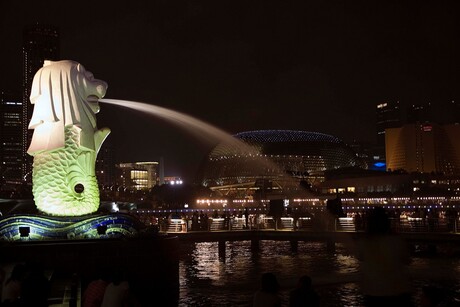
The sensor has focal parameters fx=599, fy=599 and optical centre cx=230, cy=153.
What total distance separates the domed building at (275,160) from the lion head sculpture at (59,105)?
331ft

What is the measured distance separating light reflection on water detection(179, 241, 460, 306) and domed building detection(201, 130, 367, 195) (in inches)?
3453

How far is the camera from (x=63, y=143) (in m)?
20.7

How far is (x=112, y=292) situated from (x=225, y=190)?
408ft

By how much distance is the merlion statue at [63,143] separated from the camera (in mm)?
20562

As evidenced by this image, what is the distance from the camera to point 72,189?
20797 millimetres

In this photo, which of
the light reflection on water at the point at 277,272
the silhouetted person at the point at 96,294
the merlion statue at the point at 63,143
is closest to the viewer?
the silhouetted person at the point at 96,294

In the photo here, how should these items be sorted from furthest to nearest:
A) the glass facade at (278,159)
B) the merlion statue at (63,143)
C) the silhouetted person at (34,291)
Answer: the glass facade at (278,159) → the merlion statue at (63,143) → the silhouetted person at (34,291)

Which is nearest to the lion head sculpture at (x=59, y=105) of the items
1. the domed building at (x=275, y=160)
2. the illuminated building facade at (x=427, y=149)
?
the domed building at (x=275, y=160)

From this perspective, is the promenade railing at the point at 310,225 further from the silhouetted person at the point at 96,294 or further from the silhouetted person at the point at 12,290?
the silhouetted person at the point at 12,290

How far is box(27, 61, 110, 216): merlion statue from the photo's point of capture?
2056cm

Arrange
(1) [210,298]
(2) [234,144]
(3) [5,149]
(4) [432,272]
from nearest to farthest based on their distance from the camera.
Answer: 1. (1) [210,298]
2. (4) [432,272]
3. (2) [234,144]
4. (3) [5,149]

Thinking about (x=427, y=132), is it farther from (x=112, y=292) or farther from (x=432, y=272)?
(x=112, y=292)

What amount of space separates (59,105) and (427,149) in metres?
127

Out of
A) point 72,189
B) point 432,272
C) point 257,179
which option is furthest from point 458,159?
point 72,189
